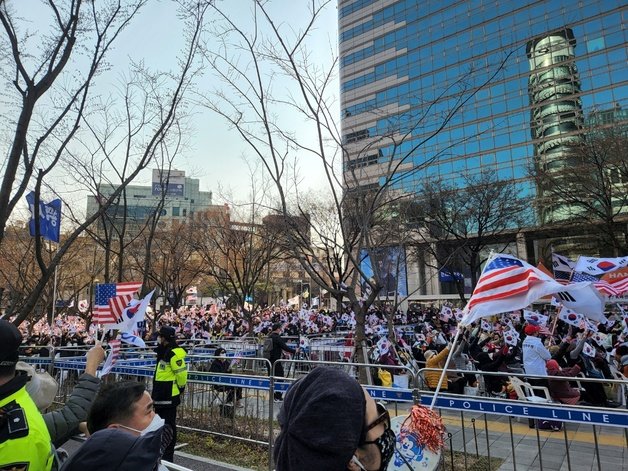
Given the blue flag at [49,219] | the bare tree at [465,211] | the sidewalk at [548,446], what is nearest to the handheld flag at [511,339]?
the sidewalk at [548,446]

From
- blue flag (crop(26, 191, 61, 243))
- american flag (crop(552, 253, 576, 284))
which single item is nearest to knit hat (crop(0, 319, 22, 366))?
blue flag (crop(26, 191, 61, 243))

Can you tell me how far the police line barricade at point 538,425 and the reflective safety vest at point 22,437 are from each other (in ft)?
11.8

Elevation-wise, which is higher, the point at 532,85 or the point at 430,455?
the point at 532,85

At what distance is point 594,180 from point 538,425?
17788 millimetres

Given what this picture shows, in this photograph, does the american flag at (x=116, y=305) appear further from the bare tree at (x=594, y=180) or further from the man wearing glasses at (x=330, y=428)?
the bare tree at (x=594, y=180)

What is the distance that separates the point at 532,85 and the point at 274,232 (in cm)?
3597

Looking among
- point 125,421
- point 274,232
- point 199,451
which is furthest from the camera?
point 274,232

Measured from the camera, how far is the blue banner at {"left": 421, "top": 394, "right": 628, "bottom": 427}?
416cm

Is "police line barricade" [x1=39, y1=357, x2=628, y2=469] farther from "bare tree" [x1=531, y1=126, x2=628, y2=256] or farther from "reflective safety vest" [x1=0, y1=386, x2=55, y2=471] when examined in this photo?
"bare tree" [x1=531, y1=126, x2=628, y2=256]

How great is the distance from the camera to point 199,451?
677 cm

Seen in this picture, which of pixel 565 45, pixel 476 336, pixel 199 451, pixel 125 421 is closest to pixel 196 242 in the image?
pixel 476 336

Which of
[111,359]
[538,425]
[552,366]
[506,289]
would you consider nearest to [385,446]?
[506,289]

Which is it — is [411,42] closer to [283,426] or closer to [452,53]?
[452,53]

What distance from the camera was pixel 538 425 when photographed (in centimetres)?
711
